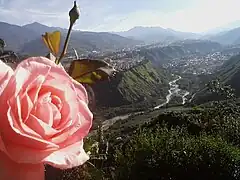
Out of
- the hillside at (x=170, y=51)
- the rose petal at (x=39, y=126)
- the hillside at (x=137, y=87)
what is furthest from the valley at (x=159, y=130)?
the hillside at (x=170, y=51)

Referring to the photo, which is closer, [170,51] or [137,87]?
[137,87]

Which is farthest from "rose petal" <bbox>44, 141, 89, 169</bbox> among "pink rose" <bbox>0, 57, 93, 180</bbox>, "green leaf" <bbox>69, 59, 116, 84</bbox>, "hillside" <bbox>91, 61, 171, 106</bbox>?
"hillside" <bbox>91, 61, 171, 106</bbox>

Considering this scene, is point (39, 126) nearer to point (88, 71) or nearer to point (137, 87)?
point (88, 71)

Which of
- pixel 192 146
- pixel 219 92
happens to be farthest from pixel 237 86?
pixel 192 146

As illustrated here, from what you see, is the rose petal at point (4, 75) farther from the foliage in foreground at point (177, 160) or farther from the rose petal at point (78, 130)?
the foliage in foreground at point (177, 160)

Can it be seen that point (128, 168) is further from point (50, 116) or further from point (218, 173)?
point (50, 116)

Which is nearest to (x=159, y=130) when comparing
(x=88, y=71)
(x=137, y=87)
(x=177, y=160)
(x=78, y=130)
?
(x=177, y=160)
